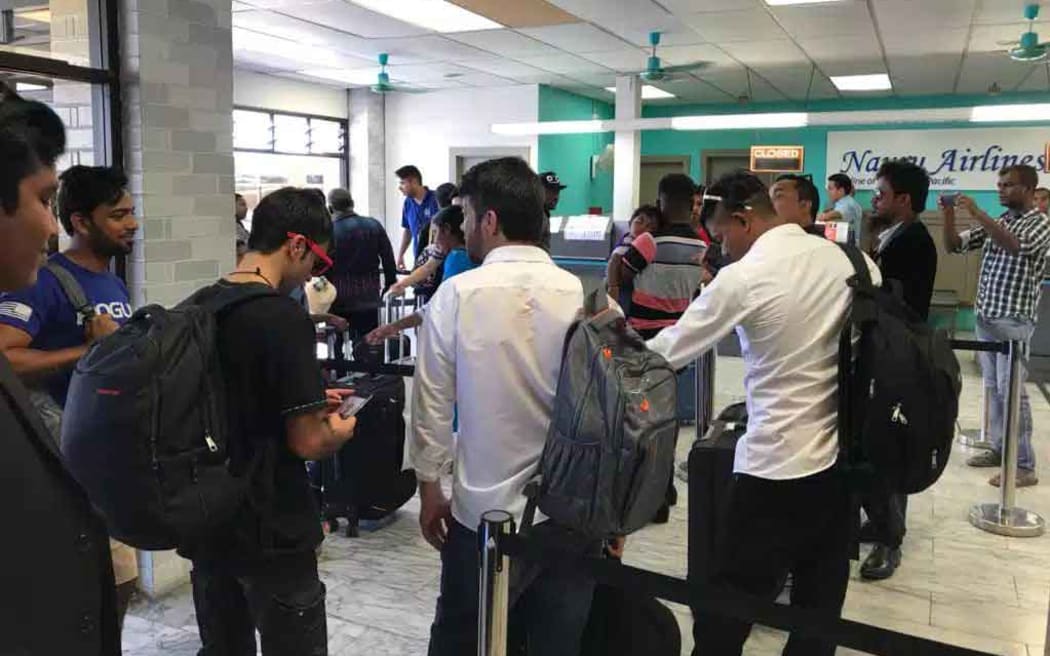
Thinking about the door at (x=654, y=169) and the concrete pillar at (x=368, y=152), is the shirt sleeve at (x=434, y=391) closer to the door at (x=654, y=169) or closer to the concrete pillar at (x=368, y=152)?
the concrete pillar at (x=368, y=152)

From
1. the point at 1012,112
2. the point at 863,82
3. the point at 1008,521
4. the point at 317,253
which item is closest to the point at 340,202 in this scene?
the point at 317,253

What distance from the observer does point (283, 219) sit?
1850 millimetres

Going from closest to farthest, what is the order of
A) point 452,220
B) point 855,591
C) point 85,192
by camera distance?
point 85,192, point 855,591, point 452,220

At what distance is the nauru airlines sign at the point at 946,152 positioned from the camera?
36.0 feet

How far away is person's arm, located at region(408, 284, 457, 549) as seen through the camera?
1.80 metres

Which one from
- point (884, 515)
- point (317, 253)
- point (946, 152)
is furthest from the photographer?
point (946, 152)

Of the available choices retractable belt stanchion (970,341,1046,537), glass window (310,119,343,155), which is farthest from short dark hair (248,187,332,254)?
glass window (310,119,343,155)

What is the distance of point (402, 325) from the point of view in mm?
3336

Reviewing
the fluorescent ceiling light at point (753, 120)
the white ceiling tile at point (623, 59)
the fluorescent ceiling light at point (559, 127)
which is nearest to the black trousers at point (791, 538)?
the fluorescent ceiling light at point (753, 120)

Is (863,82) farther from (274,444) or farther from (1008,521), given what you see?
(274,444)

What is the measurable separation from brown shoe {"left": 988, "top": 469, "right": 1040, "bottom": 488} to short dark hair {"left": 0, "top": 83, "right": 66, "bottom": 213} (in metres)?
4.61

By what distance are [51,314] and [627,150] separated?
9.12 metres

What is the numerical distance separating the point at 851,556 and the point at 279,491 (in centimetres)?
136

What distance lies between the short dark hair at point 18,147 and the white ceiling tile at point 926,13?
629 cm
